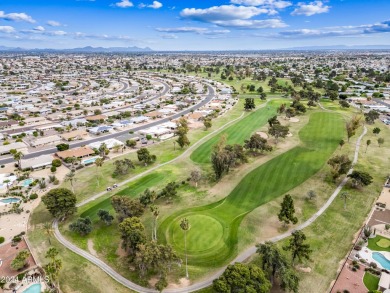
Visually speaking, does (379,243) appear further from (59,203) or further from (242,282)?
(59,203)

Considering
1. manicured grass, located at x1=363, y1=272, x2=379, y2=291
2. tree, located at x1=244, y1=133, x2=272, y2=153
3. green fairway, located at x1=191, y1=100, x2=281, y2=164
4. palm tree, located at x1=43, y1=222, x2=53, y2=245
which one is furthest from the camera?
green fairway, located at x1=191, y1=100, x2=281, y2=164

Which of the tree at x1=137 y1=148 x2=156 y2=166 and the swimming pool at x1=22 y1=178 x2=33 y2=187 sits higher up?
the tree at x1=137 y1=148 x2=156 y2=166

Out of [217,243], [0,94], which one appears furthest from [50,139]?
[0,94]

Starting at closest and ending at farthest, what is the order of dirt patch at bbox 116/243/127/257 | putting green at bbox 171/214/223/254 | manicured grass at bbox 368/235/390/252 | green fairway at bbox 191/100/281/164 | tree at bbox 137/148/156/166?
dirt patch at bbox 116/243/127/257, manicured grass at bbox 368/235/390/252, putting green at bbox 171/214/223/254, tree at bbox 137/148/156/166, green fairway at bbox 191/100/281/164

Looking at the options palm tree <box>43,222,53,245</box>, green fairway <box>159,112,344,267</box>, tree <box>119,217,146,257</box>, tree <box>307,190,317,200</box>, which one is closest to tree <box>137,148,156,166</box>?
green fairway <box>159,112,344,267</box>

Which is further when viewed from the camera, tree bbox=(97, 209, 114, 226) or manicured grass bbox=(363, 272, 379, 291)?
tree bbox=(97, 209, 114, 226)

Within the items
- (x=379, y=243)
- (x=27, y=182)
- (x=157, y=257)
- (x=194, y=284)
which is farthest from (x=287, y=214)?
(x=27, y=182)

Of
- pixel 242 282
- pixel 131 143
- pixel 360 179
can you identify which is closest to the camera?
pixel 242 282

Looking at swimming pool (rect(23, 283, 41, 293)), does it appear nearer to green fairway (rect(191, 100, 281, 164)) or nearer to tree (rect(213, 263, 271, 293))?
tree (rect(213, 263, 271, 293))
